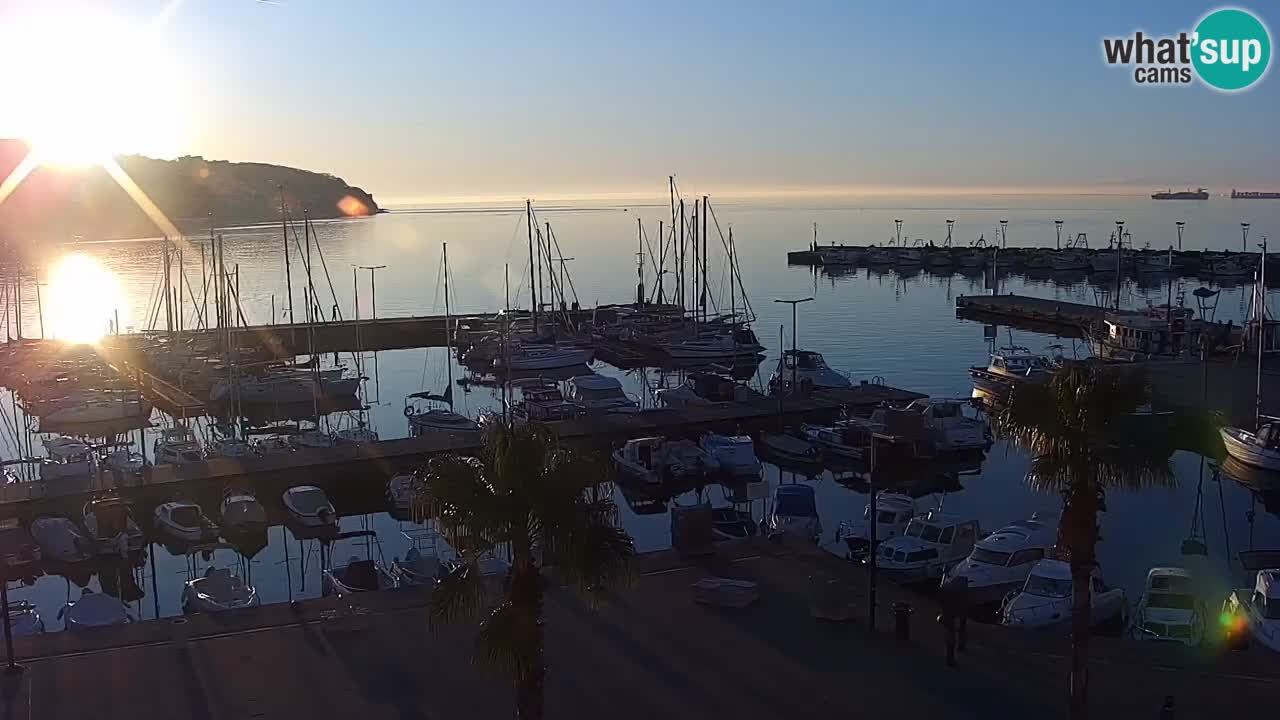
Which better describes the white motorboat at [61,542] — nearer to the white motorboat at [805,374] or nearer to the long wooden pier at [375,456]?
the long wooden pier at [375,456]

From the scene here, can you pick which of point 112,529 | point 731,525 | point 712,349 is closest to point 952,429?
point 731,525

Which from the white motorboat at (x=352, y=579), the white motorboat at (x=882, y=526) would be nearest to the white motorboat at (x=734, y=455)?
the white motorboat at (x=882, y=526)

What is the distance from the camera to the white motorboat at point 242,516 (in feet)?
103

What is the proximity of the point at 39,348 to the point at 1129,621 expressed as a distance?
66.1 metres

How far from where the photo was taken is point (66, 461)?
3672 cm

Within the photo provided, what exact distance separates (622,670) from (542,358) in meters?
49.7

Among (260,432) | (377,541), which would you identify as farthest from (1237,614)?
(260,432)

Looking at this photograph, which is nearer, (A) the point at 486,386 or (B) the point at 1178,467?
(B) the point at 1178,467

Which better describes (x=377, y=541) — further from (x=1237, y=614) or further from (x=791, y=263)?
(x=791, y=263)

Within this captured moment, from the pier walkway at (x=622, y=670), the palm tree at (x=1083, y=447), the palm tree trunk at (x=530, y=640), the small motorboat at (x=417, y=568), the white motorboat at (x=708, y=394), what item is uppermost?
the palm tree at (x=1083, y=447)

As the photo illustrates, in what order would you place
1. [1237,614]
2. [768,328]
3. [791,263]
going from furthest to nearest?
[791,263] → [768,328] → [1237,614]

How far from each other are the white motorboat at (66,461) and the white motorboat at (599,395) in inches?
717

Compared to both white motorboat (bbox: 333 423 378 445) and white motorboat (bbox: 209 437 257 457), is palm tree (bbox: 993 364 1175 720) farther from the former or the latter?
white motorboat (bbox: 209 437 257 457)

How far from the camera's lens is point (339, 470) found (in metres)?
37.4
